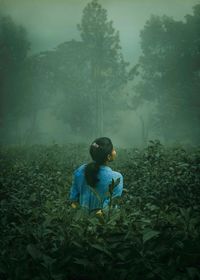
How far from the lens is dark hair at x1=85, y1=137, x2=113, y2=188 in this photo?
406cm

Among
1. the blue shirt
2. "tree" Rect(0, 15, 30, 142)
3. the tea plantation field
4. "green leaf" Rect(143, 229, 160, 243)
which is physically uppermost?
"tree" Rect(0, 15, 30, 142)

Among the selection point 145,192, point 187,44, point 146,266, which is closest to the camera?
point 146,266

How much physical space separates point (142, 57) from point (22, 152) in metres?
22.6

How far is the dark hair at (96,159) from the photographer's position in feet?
13.3

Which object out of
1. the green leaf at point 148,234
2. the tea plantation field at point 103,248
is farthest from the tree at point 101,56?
the green leaf at point 148,234

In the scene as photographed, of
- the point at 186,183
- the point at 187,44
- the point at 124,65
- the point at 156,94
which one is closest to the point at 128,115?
the point at 124,65

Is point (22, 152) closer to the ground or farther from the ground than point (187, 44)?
closer to the ground

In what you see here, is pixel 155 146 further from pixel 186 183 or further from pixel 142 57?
pixel 142 57

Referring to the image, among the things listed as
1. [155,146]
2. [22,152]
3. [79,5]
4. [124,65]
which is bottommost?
[22,152]

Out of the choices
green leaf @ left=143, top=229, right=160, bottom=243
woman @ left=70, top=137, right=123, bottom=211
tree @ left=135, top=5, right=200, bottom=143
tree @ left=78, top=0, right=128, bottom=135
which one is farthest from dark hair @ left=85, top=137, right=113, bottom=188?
tree @ left=78, top=0, right=128, bottom=135

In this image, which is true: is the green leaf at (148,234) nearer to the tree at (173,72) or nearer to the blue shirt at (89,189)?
the blue shirt at (89,189)

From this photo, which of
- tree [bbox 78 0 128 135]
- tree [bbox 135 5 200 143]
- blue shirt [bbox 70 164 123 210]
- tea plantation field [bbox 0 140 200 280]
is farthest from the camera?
tree [bbox 78 0 128 135]

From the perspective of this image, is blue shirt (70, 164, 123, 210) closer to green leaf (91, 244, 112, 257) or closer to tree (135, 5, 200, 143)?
green leaf (91, 244, 112, 257)

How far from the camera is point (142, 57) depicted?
39000 mm
